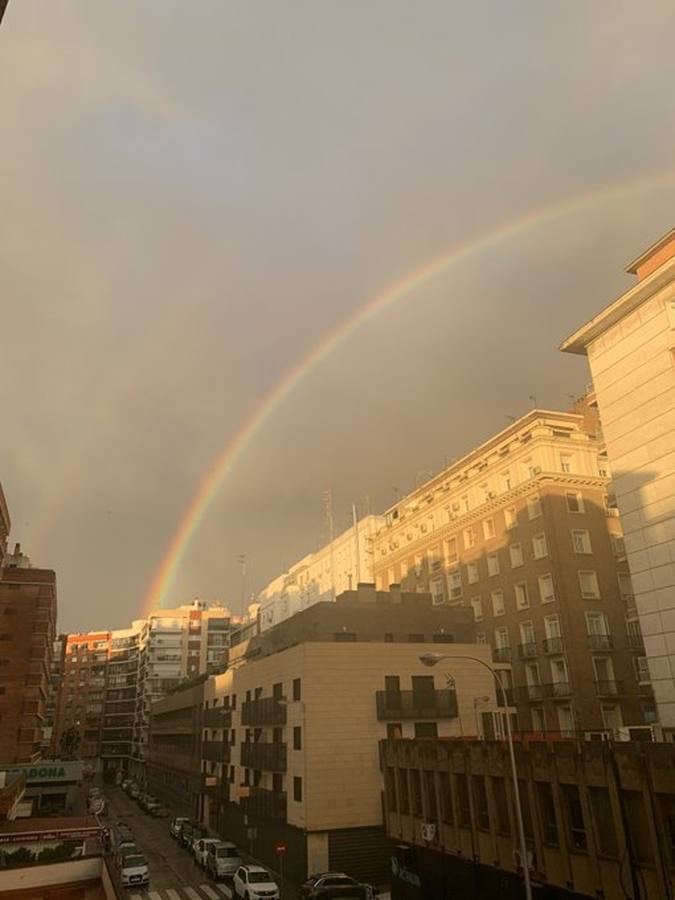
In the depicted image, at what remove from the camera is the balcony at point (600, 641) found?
5103cm

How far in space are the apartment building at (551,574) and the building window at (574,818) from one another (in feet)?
88.5

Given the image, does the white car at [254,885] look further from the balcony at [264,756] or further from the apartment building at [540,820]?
the apartment building at [540,820]

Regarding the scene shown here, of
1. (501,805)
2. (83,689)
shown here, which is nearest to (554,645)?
(501,805)

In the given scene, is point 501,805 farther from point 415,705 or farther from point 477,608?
point 477,608

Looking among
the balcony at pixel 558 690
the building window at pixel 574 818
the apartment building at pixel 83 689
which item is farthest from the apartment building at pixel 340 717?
the apartment building at pixel 83 689

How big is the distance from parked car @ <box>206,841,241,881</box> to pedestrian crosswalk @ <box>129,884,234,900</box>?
1.02m

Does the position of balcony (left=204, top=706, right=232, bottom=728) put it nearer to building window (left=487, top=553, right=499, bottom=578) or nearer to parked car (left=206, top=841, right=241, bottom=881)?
parked car (left=206, top=841, right=241, bottom=881)

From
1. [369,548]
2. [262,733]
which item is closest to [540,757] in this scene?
[262,733]

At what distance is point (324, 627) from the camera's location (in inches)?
1997

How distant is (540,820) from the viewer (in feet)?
82.4

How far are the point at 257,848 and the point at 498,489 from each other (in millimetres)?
35142

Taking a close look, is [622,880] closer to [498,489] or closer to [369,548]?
[498,489]

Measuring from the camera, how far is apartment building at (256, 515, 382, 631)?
339 ft

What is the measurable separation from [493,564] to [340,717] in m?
24.7
